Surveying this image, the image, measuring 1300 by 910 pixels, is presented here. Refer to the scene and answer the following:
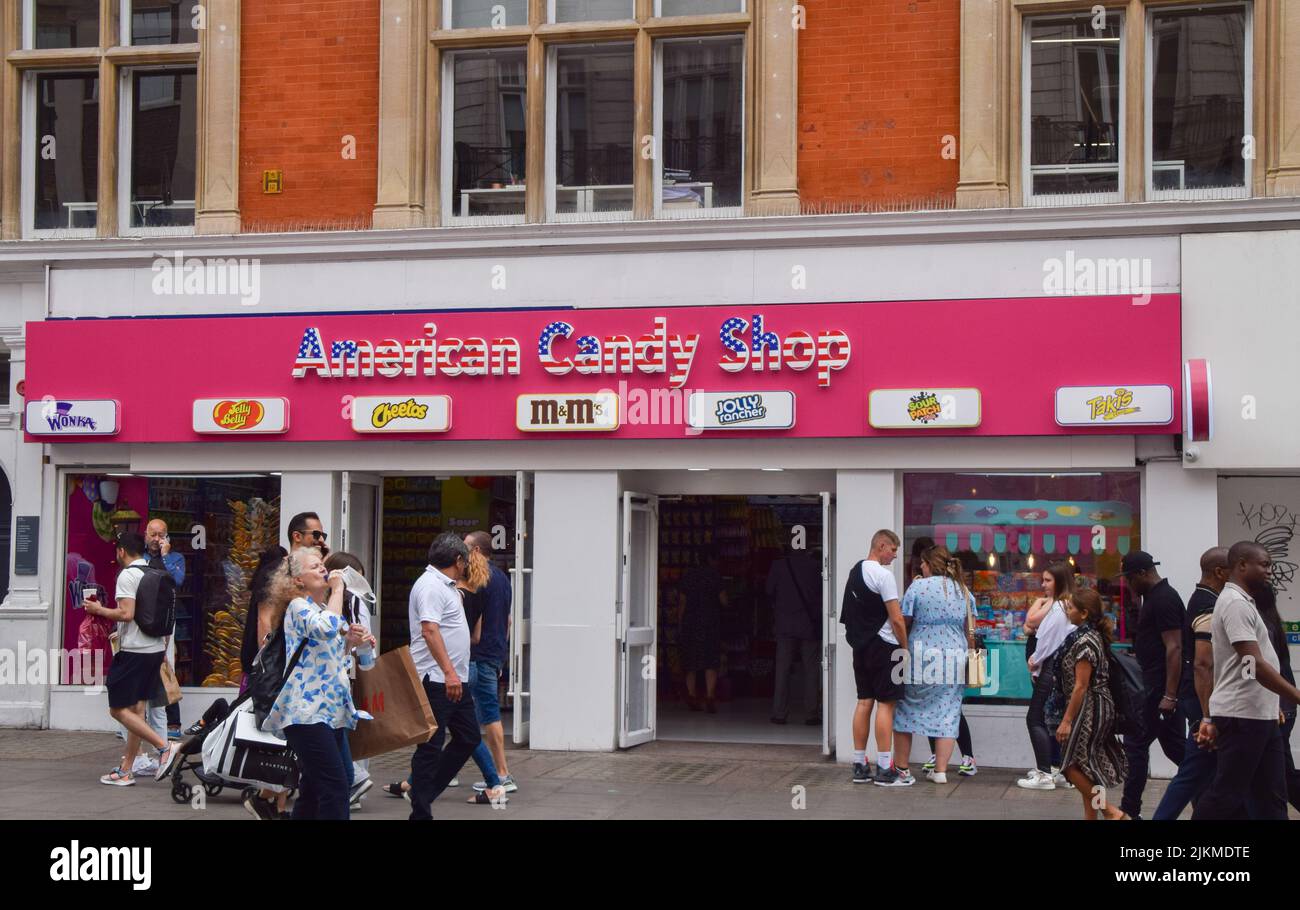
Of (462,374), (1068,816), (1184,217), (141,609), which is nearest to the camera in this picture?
(1068,816)

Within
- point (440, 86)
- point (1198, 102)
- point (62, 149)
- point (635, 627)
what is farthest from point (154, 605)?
point (1198, 102)

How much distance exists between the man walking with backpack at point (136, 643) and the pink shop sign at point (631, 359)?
3.05 m

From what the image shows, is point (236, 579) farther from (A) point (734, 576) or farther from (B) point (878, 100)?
(B) point (878, 100)

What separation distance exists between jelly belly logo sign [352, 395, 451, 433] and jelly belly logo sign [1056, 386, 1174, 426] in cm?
553

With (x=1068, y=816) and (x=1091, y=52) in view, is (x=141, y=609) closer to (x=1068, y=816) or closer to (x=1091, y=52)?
(x=1068, y=816)

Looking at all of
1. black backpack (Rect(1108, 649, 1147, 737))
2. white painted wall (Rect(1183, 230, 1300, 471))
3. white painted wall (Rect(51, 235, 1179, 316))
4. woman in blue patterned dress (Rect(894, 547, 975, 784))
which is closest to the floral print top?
black backpack (Rect(1108, 649, 1147, 737))

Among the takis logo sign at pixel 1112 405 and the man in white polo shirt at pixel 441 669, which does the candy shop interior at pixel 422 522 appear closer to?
the man in white polo shirt at pixel 441 669

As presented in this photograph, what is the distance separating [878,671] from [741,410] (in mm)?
2703

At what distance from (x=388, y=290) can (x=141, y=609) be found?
14.2 ft

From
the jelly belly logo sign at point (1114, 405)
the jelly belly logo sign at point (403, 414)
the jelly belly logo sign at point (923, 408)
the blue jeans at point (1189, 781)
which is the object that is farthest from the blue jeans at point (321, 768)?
the jelly belly logo sign at point (1114, 405)

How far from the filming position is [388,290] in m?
14.8

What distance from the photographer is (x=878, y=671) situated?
12383 mm
